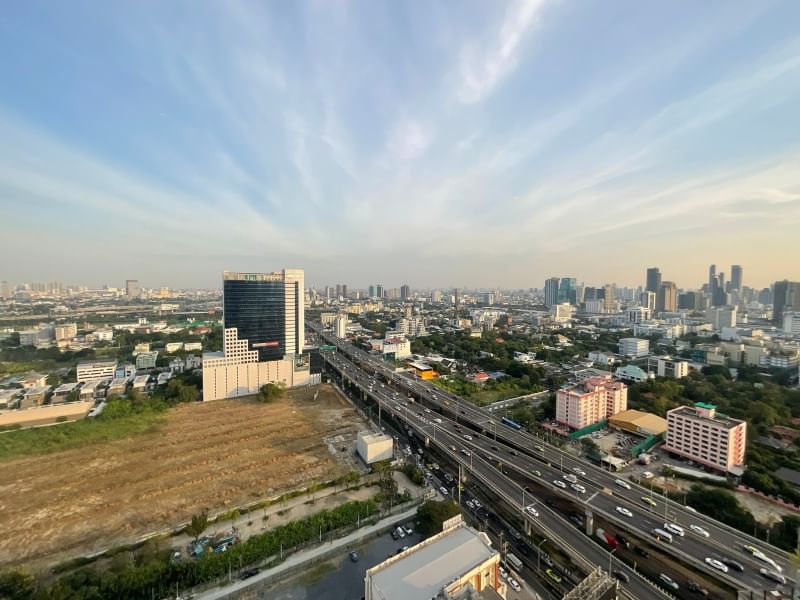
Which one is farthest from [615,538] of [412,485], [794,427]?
[794,427]

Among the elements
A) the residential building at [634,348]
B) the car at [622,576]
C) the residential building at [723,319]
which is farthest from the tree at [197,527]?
the residential building at [723,319]

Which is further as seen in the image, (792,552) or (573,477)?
(573,477)

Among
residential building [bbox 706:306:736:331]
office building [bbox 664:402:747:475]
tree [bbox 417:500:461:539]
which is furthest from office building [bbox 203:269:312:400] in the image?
residential building [bbox 706:306:736:331]

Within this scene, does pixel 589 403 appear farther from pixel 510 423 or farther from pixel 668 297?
pixel 668 297

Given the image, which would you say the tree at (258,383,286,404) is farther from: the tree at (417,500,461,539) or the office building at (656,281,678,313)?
the office building at (656,281,678,313)

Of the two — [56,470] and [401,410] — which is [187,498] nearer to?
[56,470]

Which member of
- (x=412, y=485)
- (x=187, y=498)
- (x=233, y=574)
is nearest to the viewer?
(x=233, y=574)
